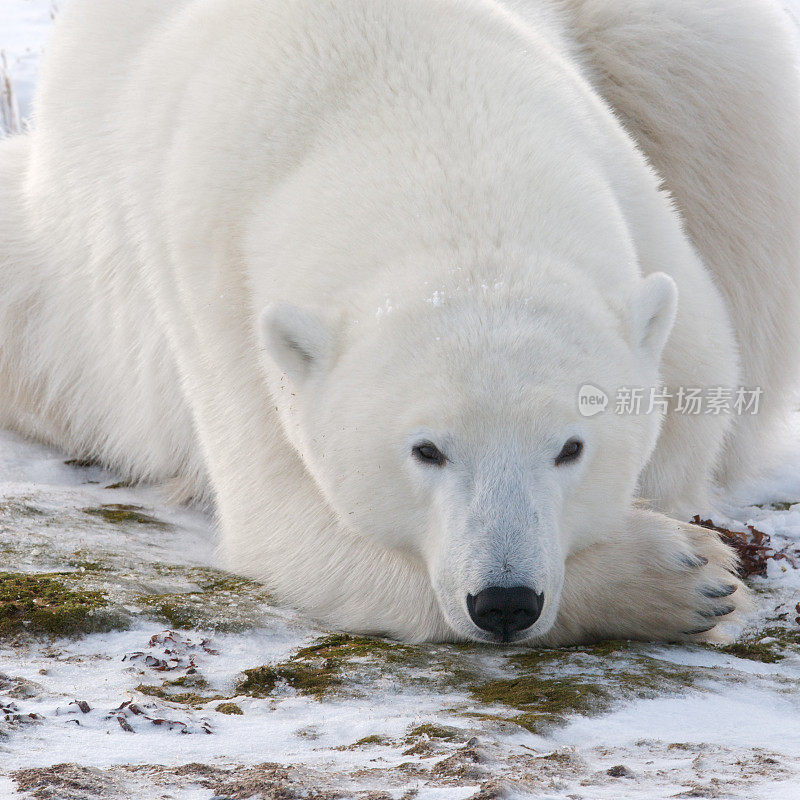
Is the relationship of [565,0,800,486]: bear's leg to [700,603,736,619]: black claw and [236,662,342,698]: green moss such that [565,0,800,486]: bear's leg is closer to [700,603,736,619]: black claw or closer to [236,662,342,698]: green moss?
[700,603,736,619]: black claw

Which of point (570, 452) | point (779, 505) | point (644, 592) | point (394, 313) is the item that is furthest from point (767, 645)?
point (779, 505)

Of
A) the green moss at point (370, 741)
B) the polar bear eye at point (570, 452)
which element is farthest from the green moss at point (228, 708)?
the polar bear eye at point (570, 452)

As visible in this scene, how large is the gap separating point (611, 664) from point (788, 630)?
66 centimetres

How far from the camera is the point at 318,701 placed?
2.54 meters

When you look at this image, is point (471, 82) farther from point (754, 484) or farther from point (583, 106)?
point (754, 484)

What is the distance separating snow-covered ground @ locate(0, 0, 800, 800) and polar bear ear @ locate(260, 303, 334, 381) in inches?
26.5

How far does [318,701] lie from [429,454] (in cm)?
62

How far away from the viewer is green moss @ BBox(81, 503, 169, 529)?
4047 millimetres

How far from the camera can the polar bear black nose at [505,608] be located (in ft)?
8.59

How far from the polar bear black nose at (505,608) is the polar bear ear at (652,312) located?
79 cm

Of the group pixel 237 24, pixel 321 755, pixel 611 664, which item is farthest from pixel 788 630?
pixel 237 24

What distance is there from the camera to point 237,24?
383cm

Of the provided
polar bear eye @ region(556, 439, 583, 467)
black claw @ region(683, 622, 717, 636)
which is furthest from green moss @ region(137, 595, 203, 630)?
black claw @ region(683, 622, 717, 636)

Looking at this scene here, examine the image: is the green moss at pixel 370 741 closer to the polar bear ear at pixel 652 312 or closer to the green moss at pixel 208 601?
the green moss at pixel 208 601
